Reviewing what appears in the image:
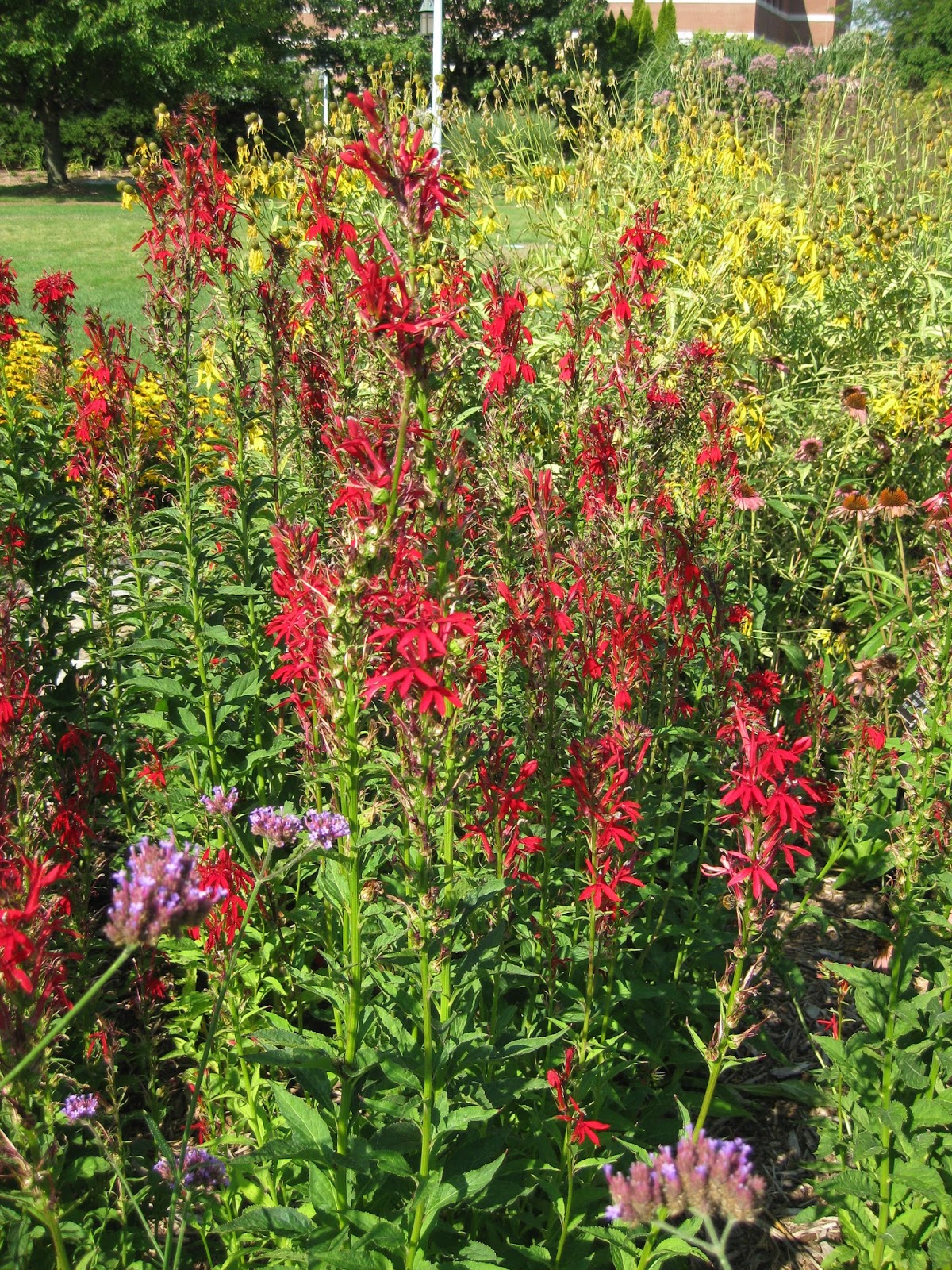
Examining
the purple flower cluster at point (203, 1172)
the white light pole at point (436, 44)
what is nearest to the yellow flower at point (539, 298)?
the white light pole at point (436, 44)

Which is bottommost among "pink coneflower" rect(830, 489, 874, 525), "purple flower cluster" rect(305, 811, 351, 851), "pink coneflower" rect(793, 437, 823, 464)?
"purple flower cluster" rect(305, 811, 351, 851)

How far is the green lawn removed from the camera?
42.6 feet

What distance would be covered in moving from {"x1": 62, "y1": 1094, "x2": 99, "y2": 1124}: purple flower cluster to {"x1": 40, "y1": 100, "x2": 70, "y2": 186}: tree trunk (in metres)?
27.2

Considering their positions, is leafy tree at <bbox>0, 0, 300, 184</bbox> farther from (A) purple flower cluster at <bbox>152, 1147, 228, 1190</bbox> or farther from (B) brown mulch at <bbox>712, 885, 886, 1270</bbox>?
(A) purple flower cluster at <bbox>152, 1147, 228, 1190</bbox>

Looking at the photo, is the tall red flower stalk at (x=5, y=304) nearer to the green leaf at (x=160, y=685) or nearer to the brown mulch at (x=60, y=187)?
the green leaf at (x=160, y=685)

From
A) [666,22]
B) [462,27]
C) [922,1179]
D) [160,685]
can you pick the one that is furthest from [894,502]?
[666,22]

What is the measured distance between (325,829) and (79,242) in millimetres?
18034

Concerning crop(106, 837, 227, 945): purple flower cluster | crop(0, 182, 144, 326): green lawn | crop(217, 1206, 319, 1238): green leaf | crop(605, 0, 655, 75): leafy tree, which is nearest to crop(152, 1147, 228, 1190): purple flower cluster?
crop(217, 1206, 319, 1238): green leaf

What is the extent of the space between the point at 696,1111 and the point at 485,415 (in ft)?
6.45

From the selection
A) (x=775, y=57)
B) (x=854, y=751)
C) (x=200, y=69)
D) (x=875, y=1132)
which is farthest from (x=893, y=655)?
(x=775, y=57)

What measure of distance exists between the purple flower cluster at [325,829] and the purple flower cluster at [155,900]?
15.9 inches

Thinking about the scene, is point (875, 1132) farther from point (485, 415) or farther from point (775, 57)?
point (775, 57)

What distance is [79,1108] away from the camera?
1.87 m

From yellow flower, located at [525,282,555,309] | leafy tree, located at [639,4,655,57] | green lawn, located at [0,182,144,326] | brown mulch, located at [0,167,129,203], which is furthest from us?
leafy tree, located at [639,4,655,57]
